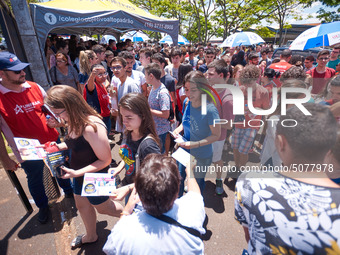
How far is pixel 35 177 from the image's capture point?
8.21 ft

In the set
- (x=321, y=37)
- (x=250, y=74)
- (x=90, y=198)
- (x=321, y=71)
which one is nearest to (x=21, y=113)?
(x=90, y=198)

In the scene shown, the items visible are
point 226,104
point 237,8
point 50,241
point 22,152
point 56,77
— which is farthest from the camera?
point 237,8

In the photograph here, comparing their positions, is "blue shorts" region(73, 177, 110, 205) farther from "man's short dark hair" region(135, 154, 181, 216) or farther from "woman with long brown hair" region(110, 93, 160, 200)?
"man's short dark hair" region(135, 154, 181, 216)

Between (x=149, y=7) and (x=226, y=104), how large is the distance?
1092 inches

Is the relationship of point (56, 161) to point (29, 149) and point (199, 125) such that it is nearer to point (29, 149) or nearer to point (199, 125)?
point (29, 149)

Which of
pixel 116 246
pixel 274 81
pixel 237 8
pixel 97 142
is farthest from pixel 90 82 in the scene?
pixel 237 8

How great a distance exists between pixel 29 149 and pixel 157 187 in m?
1.86

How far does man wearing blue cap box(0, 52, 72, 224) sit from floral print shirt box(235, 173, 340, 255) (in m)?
2.58

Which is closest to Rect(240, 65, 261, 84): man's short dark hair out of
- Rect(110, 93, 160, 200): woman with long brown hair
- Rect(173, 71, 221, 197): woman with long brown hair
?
Rect(173, 71, 221, 197): woman with long brown hair

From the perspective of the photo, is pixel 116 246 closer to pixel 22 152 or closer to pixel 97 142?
pixel 97 142

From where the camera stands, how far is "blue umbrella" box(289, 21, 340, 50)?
12.8 ft

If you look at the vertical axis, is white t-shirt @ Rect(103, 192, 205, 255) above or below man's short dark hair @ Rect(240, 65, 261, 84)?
below

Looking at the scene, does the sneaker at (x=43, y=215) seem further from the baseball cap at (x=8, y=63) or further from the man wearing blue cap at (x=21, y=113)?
the baseball cap at (x=8, y=63)

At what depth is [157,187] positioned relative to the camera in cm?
99
